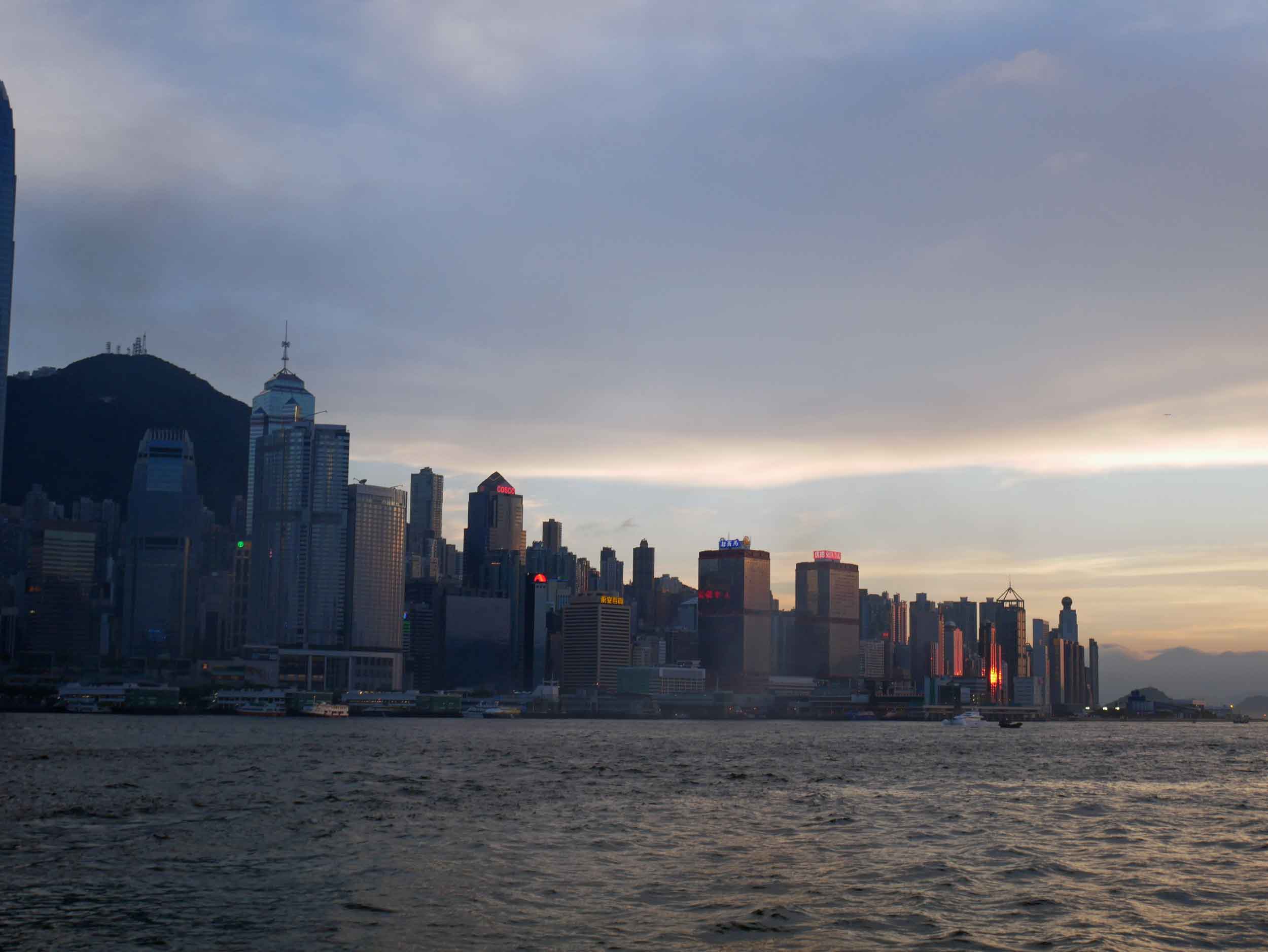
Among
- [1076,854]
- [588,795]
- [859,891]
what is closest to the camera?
[859,891]

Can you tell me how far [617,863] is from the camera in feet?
193

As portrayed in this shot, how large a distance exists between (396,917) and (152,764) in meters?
90.9

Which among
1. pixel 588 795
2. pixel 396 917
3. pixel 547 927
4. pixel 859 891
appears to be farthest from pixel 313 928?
pixel 588 795

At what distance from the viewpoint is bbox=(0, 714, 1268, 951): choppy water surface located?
144ft

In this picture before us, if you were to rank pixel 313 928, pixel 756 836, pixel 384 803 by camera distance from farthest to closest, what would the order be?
pixel 384 803
pixel 756 836
pixel 313 928

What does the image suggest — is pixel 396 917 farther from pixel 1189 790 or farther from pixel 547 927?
pixel 1189 790

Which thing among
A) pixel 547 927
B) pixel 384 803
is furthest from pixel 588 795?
pixel 547 927

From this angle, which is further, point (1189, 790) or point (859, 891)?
point (1189, 790)

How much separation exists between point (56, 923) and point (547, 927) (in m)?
16.5

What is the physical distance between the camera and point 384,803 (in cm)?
8562

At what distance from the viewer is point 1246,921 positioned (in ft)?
154

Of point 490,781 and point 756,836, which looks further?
point 490,781

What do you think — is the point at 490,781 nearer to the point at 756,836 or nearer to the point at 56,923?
the point at 756,836

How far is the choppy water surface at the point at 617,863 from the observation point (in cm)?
4378
